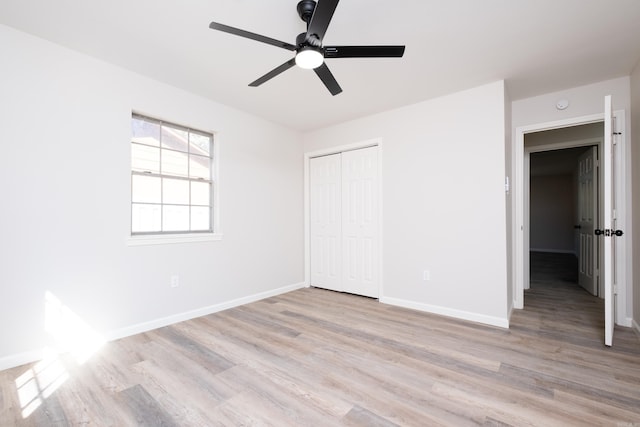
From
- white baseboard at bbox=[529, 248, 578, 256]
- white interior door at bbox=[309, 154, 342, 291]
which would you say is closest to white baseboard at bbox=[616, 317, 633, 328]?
white interior door at bbox=[309, 154, 342, 291]

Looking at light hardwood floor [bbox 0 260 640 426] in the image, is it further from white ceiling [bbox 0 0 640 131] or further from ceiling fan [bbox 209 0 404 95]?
white ceiling [bbox 0 0 640 131]

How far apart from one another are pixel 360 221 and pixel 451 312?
162 centimetres

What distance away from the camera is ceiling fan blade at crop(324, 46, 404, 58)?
1767 mm

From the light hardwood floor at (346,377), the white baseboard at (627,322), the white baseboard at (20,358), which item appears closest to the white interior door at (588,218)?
the white baseboard at (627,322)

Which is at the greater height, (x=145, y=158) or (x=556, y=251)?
(x=145, y=158)

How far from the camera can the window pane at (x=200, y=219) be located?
3.31 m

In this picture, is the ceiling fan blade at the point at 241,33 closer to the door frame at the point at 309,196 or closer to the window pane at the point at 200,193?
the window pane at the point at 200,193

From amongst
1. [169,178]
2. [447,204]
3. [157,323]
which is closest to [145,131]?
[169,178]

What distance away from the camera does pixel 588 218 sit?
432 centimetres

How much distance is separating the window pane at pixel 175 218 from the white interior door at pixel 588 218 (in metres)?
5.41

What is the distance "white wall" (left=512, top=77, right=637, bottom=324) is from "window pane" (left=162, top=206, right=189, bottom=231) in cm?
432

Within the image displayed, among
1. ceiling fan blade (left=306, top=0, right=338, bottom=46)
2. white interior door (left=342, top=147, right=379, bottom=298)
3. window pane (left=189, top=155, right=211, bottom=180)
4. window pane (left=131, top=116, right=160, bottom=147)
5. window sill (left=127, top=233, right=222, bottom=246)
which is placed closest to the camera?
ceiling fan blade (left=306, top=0, right=338, bottom=46)

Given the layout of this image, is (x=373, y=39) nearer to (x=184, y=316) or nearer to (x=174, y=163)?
(x=174, y=163)

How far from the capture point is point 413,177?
11.5ft
